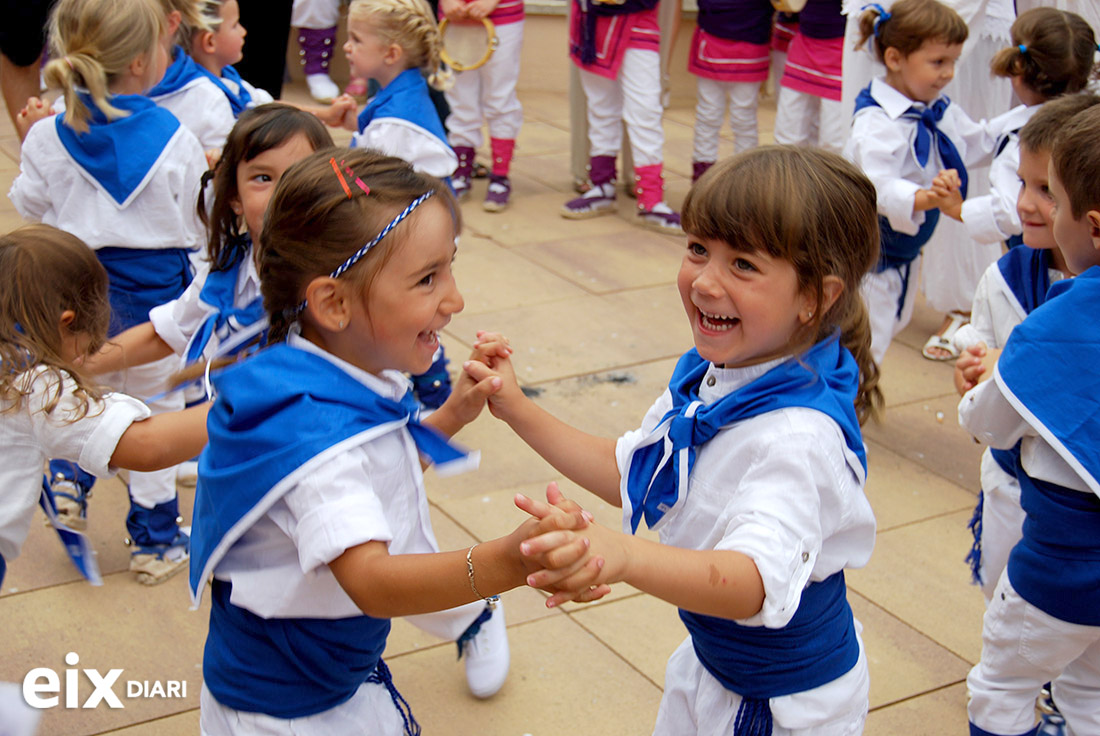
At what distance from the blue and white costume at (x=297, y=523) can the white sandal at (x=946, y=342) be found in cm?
394

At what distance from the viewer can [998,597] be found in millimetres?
2627

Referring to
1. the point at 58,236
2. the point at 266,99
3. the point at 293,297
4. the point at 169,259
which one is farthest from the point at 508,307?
the point at 293,297

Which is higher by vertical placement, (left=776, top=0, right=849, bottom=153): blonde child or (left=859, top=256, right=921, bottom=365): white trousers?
(left=776, top=0, right=849, bottom=153): blonde child

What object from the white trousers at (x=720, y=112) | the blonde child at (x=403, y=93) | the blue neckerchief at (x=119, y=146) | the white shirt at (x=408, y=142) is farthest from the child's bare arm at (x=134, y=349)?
the white trousers at (x=720, y=112)

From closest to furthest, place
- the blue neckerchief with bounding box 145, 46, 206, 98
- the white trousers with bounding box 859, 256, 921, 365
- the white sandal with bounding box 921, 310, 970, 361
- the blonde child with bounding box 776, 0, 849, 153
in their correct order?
the blue neckerchief with bounding box 145, 46, 206, 98, the white trousers with bounding box 859, 256, 921, 365, the white sandal with bounding box 921, 310, 970, 361, the blonde child with bounding box 776, 0, 849, 153

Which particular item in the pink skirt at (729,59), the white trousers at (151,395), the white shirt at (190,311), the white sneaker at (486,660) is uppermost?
the white shirt at (190,311)

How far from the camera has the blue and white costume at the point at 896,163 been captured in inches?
171

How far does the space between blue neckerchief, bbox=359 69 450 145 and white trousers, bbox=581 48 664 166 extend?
92.1 inches

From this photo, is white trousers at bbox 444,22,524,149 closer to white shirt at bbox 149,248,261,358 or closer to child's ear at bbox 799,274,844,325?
white shirt at bbox 149,248,261,358

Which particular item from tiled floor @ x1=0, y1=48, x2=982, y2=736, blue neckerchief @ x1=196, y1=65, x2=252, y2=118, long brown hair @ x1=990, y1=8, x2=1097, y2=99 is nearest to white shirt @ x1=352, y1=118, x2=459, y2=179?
blue neckerchief @ x1=196, y1=65, x2=252, y2=118

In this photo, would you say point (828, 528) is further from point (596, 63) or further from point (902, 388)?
point (596, 63)

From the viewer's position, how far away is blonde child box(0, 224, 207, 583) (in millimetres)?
2307

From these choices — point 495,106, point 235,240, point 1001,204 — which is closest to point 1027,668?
point 1001,204

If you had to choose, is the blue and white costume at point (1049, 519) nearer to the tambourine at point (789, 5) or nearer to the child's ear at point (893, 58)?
the child's ear at point (893, 58)
